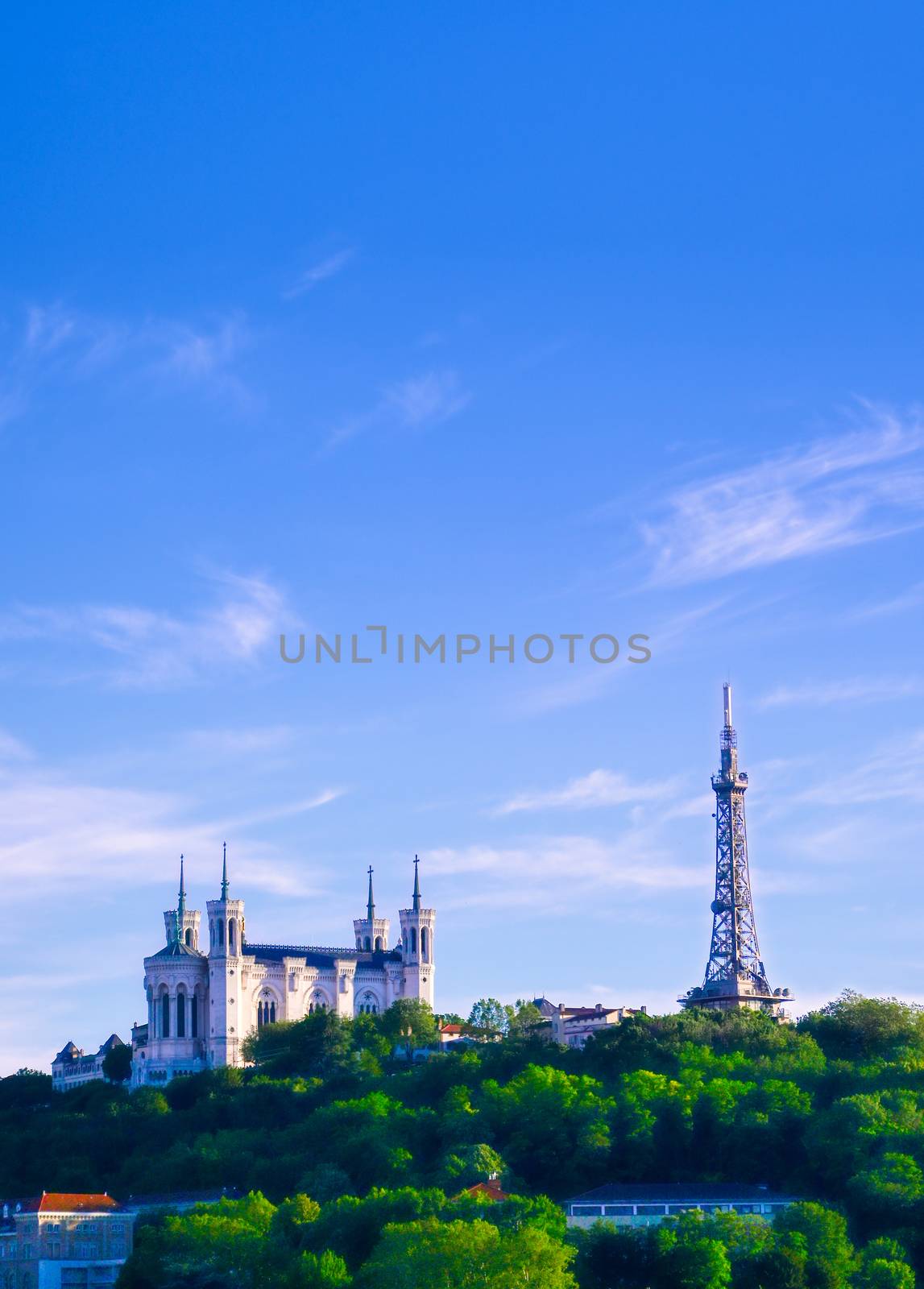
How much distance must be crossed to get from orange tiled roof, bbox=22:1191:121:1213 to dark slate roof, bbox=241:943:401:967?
40.0 meters

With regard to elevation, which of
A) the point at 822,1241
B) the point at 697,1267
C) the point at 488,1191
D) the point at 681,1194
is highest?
the point at 488,1191

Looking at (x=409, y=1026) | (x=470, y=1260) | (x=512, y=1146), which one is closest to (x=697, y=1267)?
(x=470, y=1260)

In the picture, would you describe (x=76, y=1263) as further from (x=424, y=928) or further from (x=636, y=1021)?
(x=424, y=928)

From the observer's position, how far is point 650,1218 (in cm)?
10225

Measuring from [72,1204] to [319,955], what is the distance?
4602 cm

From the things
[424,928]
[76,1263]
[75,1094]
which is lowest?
[76,1263]

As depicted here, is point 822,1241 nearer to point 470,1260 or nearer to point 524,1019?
point 470,1260

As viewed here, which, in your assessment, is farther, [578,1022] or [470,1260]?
[578,1022]

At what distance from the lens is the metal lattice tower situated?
150375 mm

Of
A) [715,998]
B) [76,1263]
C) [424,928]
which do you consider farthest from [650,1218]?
[424,928]

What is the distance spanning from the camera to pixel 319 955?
16000 centimetres

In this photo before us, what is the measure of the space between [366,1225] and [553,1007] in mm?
58760

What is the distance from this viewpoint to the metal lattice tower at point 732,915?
150 meters

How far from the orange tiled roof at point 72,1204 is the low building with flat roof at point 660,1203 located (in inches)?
954
